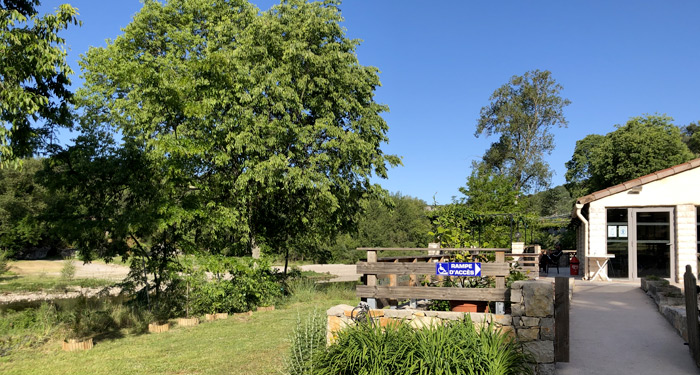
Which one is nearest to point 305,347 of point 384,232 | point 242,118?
point 242,118

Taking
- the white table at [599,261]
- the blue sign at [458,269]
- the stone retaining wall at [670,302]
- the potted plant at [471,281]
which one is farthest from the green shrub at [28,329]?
→ the white table at [599,261]

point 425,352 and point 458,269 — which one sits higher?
point 458,269

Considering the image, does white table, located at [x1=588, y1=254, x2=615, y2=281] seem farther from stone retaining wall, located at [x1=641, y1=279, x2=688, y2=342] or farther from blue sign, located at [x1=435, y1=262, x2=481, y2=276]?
blue sign, located at [x1=435, y1=262, x2=481, y2=276]

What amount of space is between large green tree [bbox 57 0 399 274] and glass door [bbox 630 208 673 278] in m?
8.30

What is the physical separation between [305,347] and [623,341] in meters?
4.35

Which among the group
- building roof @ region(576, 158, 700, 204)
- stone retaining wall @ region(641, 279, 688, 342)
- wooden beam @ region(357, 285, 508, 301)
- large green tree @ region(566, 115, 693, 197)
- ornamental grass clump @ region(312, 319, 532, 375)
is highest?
large green tree @ region(566, 115, 693, 197)

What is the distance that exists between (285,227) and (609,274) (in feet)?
34.6

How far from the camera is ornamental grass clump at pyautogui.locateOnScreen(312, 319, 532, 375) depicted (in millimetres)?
5359

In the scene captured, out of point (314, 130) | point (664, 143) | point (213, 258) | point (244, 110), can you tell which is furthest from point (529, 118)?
point (213, 258)

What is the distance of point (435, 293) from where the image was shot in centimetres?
727

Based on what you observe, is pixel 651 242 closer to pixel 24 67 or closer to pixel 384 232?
pixel 24 67

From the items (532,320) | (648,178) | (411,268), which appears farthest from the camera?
(648,178)

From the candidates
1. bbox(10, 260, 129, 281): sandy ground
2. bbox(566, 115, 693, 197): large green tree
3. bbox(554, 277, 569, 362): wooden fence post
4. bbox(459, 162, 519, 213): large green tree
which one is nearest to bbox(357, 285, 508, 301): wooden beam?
bbox(554, 277, 569, 362): wooden fence post

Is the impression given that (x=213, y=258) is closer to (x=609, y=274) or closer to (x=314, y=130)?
(x=314, y=130)
